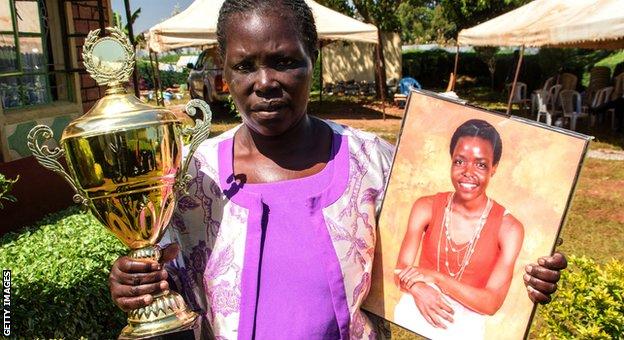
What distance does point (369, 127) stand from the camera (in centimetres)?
1281

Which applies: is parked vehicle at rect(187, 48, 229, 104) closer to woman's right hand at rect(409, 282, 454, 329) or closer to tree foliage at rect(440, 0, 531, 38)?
tree foliage at rect(440, 0, 531, 38)

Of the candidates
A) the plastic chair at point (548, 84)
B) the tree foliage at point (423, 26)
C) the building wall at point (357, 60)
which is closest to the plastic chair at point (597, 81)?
the plastic chair at point (548, 84)

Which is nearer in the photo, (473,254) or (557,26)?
(473,254)

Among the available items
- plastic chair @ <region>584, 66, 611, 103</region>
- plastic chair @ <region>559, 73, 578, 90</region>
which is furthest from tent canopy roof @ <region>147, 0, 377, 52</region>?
plastic chair @ <region>584, 66, 611, 103</region>

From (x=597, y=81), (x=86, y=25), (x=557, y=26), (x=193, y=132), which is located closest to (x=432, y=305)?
(x=193, y=132)

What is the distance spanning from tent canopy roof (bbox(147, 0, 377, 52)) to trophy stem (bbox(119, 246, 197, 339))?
9.21 meters

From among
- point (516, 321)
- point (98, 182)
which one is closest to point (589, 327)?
point (516, 321)

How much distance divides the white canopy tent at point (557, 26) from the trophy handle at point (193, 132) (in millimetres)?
8369

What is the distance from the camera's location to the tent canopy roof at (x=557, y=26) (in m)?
8.38

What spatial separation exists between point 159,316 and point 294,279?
1.07 ft

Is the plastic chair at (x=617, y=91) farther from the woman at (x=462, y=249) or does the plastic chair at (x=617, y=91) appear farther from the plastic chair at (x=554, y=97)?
the woman at (x=462, y=249)

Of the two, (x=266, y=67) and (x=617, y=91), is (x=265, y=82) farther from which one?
(x=617, y=91)

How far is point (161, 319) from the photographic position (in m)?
1.31

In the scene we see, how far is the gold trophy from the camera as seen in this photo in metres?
1.33
